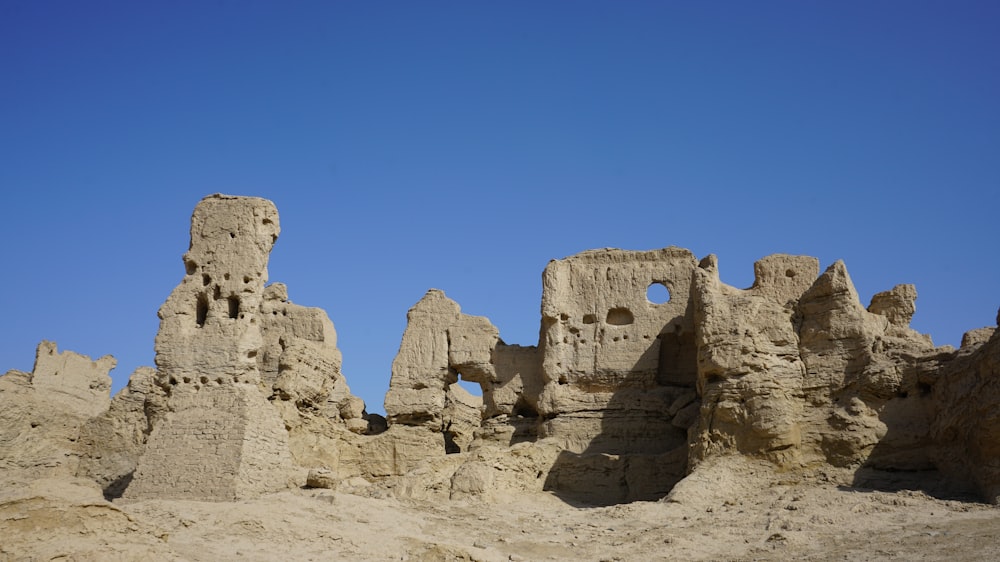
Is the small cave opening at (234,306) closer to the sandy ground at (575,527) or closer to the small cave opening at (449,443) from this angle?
the sandy ground at (575,527)

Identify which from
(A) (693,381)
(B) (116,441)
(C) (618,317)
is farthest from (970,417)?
(B) (116,441)

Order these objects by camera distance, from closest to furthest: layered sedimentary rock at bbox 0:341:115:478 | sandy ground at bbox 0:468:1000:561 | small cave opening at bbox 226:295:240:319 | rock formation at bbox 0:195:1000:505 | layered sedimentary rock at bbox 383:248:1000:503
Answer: sandy ground at bbox 0:468:1000:561 → rock formation at bbox 0:195:1000:505 → small cave opening at bbox 226:295:240:319 → layered sedimentary rock at bbox 383:248:1000:503 → layered sedimentary rock at bbox 0:341:115:478

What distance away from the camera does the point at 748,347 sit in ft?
81.8

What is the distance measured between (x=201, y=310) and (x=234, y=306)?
0.65m

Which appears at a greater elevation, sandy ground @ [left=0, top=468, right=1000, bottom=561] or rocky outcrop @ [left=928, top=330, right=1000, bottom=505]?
rocky outcrop @ [left=928, top=330, right=1000, bottom=505]

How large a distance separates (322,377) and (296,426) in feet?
4.46

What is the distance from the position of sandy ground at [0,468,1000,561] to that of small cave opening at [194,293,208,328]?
3.91 metres

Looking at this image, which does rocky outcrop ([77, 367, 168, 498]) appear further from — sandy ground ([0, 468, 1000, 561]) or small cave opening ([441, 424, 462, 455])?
small cave opening ([441, 424, 462, 455])

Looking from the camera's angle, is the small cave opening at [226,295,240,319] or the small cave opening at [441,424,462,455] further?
the small cave opening at [441,424,462,455]

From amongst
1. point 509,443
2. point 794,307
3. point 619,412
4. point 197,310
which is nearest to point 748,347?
point 794,307

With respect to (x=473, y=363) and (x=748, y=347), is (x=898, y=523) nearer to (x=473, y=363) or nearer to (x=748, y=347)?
(x=748, y=347)

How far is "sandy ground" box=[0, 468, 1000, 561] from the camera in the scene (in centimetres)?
1855

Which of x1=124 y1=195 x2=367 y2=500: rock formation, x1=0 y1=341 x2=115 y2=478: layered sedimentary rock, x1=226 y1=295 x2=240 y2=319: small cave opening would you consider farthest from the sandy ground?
x1=0 y1=341 x2=115 y2=478: layered sedimentary rock

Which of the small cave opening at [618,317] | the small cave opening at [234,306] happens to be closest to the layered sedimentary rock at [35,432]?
the small cave opening at [234,306]
